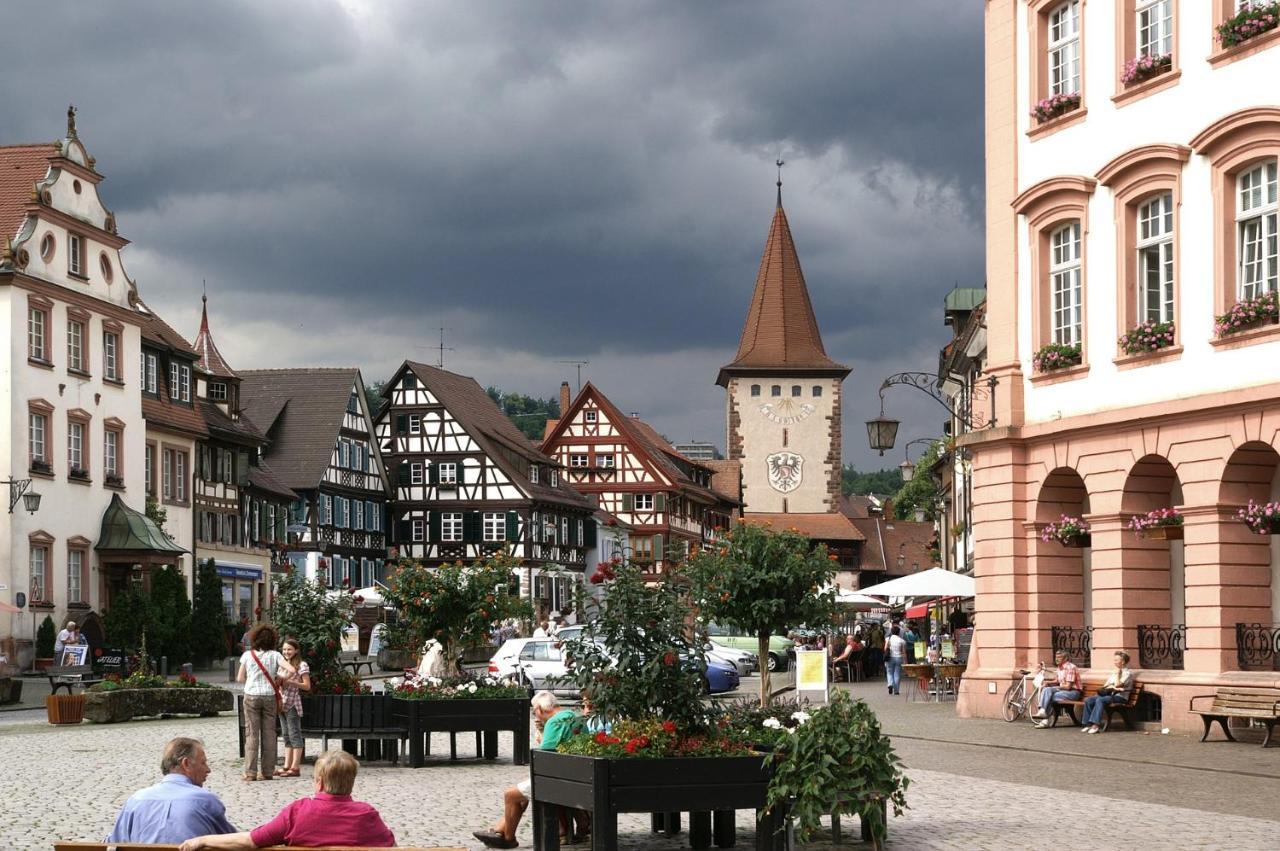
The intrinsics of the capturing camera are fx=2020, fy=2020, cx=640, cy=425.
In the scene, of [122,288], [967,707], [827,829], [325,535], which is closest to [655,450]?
[325,535]

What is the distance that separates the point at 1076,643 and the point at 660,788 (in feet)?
60.7

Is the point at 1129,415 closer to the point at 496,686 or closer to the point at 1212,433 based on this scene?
the point at 1212,433

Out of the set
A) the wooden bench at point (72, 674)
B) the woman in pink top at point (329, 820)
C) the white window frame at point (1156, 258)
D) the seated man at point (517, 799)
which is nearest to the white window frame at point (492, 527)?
the wooden bench at point (72, 674)

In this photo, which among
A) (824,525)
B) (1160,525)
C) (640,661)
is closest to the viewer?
(640,661)

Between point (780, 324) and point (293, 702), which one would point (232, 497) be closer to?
point (293, 702)

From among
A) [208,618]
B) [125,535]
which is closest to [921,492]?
[208,618]

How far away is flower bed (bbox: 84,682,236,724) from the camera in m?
33.6

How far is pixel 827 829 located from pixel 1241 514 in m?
12.1

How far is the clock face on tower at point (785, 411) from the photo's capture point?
12706cm

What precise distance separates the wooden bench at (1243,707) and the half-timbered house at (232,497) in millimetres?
45722

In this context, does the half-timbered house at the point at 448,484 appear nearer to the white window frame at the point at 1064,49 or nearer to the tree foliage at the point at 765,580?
the tree foliage at the point at 765,580

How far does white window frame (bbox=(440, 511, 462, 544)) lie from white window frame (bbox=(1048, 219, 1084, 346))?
64375 millimetres

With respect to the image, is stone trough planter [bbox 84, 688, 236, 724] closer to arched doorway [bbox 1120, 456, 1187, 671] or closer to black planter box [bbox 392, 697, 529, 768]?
black planter box [bbox 392, 697, 529, 768]

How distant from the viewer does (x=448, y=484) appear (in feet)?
307
